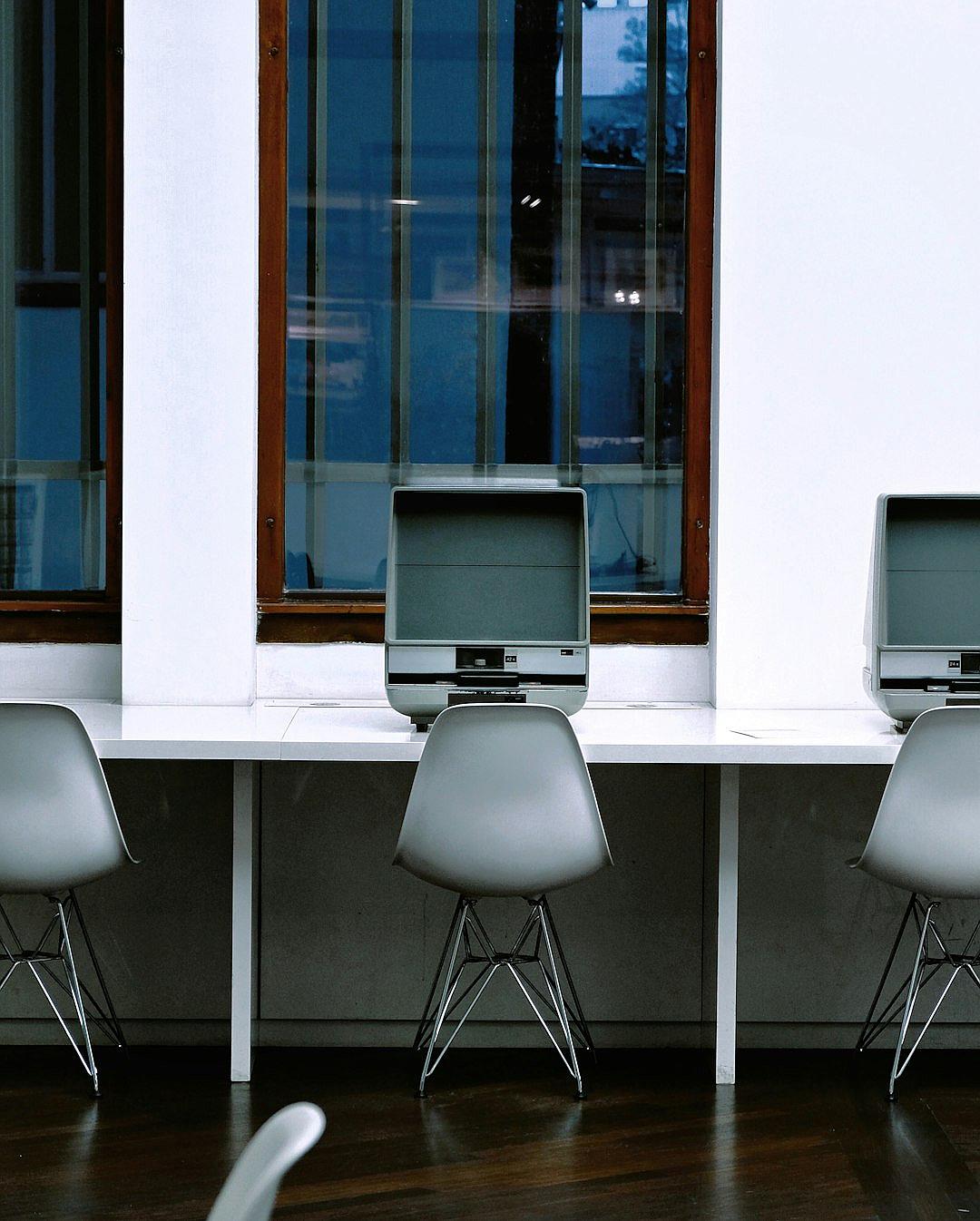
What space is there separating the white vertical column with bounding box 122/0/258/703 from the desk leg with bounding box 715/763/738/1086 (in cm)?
126

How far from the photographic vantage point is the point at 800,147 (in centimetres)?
331

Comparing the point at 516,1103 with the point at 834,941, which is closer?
the point at 516,1103

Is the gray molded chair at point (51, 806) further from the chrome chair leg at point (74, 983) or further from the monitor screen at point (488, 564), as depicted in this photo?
the monitor screen at point (488, 564)

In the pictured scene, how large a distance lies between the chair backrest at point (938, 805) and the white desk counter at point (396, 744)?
7cm

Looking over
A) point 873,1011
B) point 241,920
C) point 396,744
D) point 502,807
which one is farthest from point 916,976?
point 241,920

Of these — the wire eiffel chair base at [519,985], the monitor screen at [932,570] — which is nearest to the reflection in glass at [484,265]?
the monitor screen at [932,570]

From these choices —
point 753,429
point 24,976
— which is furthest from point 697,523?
point 24,976

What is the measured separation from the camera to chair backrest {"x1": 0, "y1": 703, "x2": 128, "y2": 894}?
8.62 ft

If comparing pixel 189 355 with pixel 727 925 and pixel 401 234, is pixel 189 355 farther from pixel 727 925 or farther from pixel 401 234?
pixel 727 925

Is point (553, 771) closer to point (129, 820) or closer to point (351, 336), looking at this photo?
point (129, 820)

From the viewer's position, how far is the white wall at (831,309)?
10.8 ft

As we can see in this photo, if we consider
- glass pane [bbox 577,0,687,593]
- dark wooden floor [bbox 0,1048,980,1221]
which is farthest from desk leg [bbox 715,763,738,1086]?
glass pane [bbox 577,0,687,593]

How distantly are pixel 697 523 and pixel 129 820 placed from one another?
1683mm

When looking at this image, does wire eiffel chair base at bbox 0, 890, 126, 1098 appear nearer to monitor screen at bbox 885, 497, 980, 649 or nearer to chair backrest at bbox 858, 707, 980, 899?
chair backrest at bbox 858, 707, 980, 899
